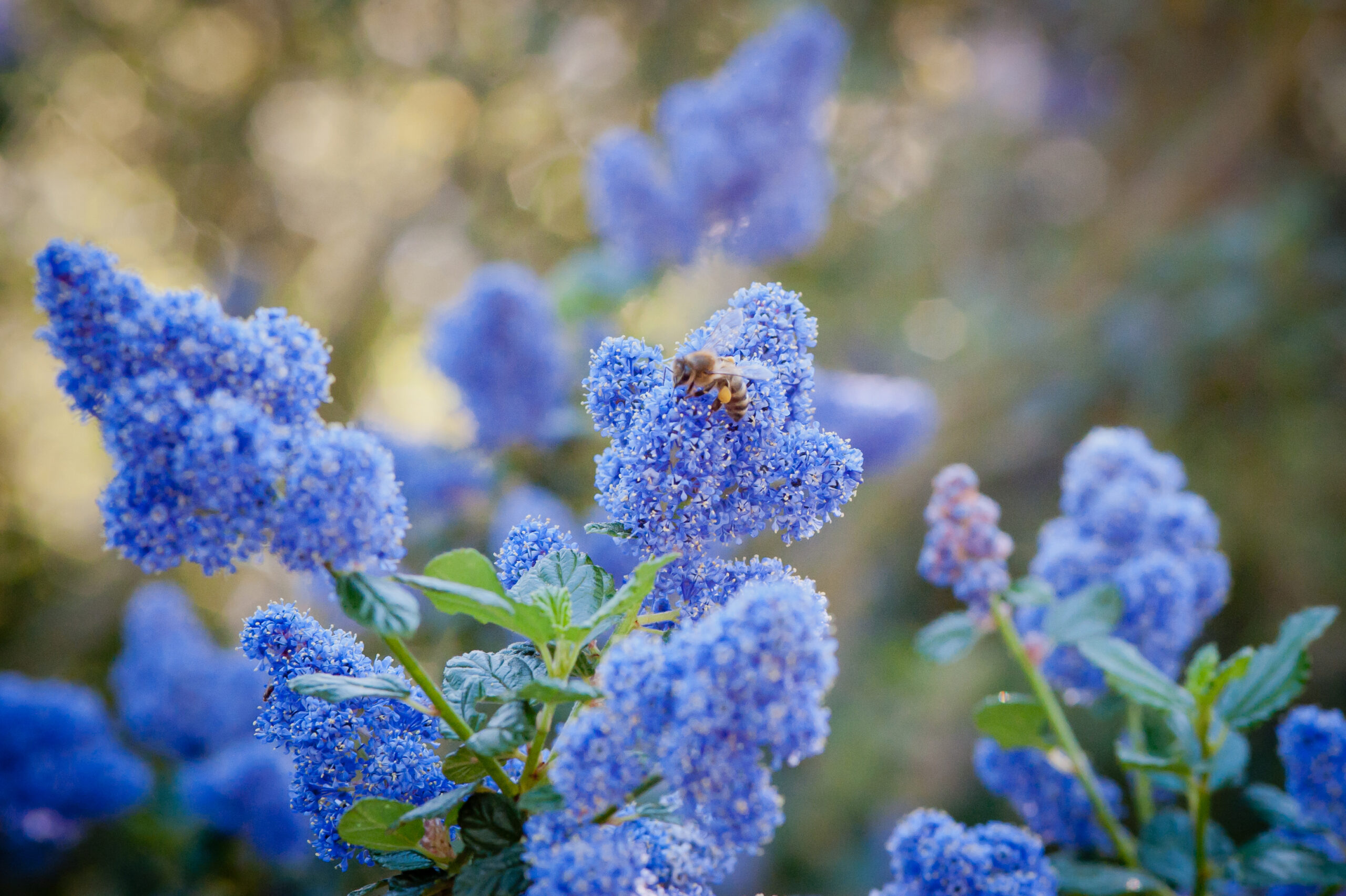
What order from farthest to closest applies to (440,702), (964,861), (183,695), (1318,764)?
(183,695) < (1318,764) < (964,861) < (440,702)

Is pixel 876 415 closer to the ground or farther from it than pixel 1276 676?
farther from it

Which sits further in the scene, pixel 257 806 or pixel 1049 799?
pixel 257 806

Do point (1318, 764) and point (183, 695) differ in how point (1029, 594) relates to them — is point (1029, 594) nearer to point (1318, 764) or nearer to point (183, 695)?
point (1318, 764)

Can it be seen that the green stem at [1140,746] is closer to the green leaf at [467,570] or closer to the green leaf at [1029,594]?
the green leaf at [1029,594]

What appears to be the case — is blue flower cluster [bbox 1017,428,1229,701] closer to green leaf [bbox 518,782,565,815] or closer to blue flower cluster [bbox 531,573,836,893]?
blue flower cluster [bbox 531,573,836,893]

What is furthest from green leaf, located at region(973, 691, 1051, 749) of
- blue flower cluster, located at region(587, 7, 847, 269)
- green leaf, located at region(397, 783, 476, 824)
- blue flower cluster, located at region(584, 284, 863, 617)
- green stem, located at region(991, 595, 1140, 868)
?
blue flower cluster, located at region(587, 7, 847, 269)

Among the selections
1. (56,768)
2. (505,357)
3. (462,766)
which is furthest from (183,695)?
(462,766)
